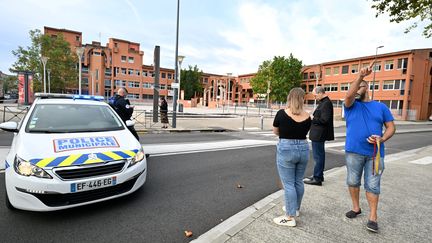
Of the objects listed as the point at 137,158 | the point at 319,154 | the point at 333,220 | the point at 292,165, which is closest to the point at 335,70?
the point at 319,154

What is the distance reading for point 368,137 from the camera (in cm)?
297

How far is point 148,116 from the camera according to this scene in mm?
17297

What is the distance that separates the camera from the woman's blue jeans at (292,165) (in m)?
2.94

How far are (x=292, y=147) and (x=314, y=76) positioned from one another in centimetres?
5913

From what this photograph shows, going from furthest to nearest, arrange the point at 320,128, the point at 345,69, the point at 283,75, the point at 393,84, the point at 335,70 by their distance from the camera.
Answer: the point at 283,75, the point at 335,70, the point at 345,69, the point at 393,84, the point at 320,128

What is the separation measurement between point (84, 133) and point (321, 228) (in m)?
3.80

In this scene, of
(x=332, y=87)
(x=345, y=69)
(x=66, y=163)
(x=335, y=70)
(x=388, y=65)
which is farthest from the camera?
(x=332, y=87)

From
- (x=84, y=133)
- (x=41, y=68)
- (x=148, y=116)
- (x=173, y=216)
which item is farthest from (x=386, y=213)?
(x=41, y=68)

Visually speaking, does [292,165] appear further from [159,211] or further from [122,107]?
[122,107]

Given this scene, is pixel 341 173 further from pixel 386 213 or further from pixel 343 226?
pixel 343 226

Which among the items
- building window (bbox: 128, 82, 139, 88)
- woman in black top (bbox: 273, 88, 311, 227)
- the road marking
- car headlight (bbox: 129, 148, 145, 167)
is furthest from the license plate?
building window (bbox: 128, 82, 139, 88)

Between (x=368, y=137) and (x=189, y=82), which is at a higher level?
(x=189, y=82)

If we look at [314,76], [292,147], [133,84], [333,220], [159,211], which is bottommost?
[159,211]

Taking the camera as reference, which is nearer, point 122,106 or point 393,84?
point 122,106
